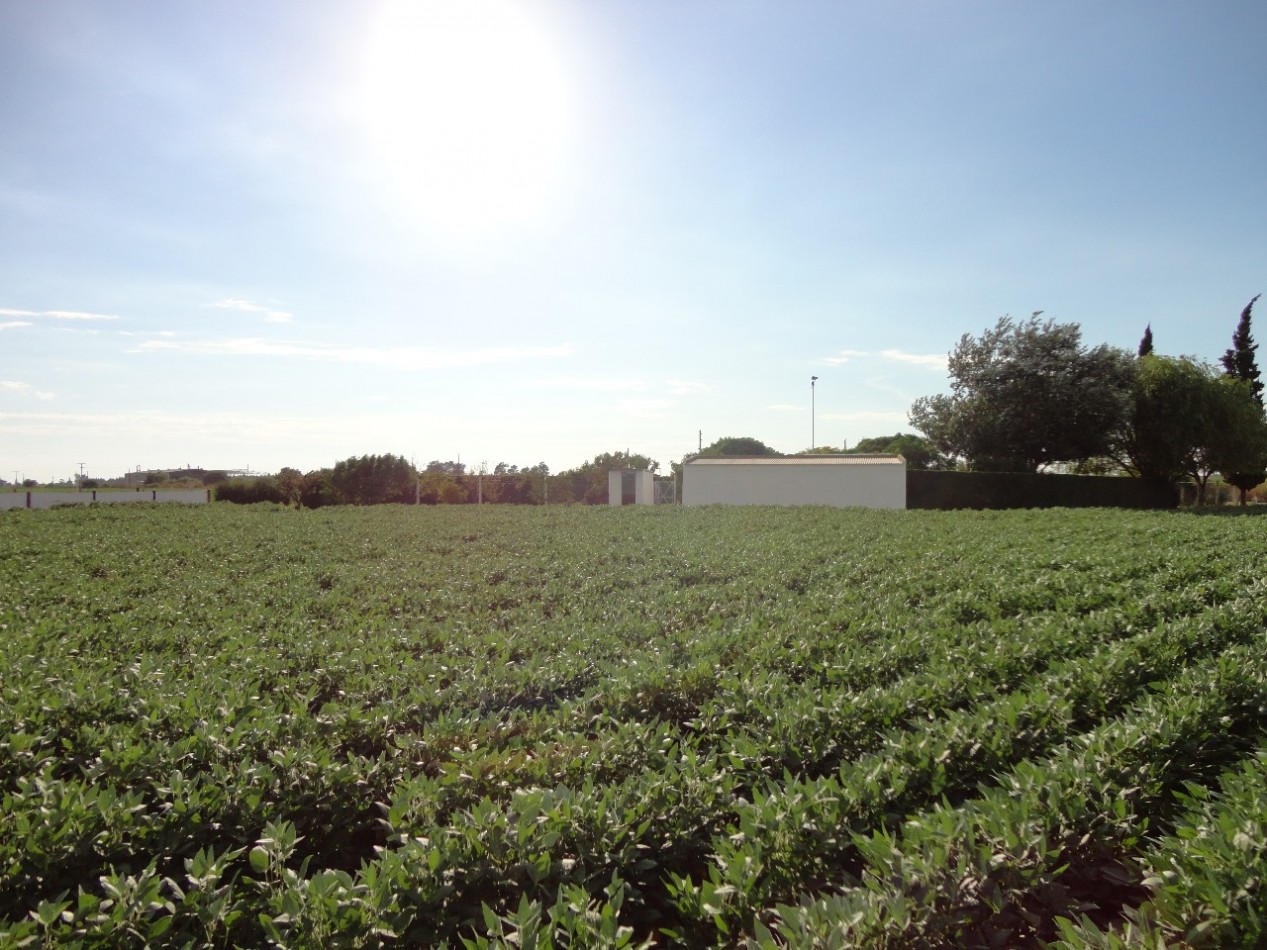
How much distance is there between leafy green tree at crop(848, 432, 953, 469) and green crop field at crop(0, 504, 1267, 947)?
25780 millimetres

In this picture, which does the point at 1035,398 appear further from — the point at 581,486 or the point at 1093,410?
the point at 581,486

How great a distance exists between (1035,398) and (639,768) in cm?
2816

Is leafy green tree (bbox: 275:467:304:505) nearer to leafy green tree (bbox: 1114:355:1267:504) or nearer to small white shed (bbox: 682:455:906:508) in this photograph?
small white shed (bbox: 682:455:906:508)

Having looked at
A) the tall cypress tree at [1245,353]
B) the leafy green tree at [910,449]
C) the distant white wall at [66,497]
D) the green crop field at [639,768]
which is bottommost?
the green crop field at [639,768]

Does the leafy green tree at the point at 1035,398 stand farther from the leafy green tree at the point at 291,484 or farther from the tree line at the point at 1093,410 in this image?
the leafy green tree at the point at 291,484

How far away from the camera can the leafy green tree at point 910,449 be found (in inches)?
1242

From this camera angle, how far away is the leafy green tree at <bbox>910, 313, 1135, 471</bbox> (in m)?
26.4

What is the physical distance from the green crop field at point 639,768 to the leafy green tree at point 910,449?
2578cm

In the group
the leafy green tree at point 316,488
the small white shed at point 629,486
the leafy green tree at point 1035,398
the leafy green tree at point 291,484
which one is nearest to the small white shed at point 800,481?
the small white shed at point 629,486

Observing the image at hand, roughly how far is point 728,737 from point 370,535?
9050 mm

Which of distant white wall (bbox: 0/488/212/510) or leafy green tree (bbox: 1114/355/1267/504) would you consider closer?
distant white wall (bbox: 0/488/212/510)

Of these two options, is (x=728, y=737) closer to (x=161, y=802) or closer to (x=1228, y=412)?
(x=161, y=802)

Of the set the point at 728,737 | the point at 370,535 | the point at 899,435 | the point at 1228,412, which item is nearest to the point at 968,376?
the point at 1228,412

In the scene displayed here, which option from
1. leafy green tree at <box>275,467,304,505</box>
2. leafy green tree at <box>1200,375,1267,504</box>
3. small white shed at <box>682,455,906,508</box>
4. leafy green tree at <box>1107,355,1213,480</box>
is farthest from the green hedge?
leafy green tree at <box>275,467,304,505</box>
